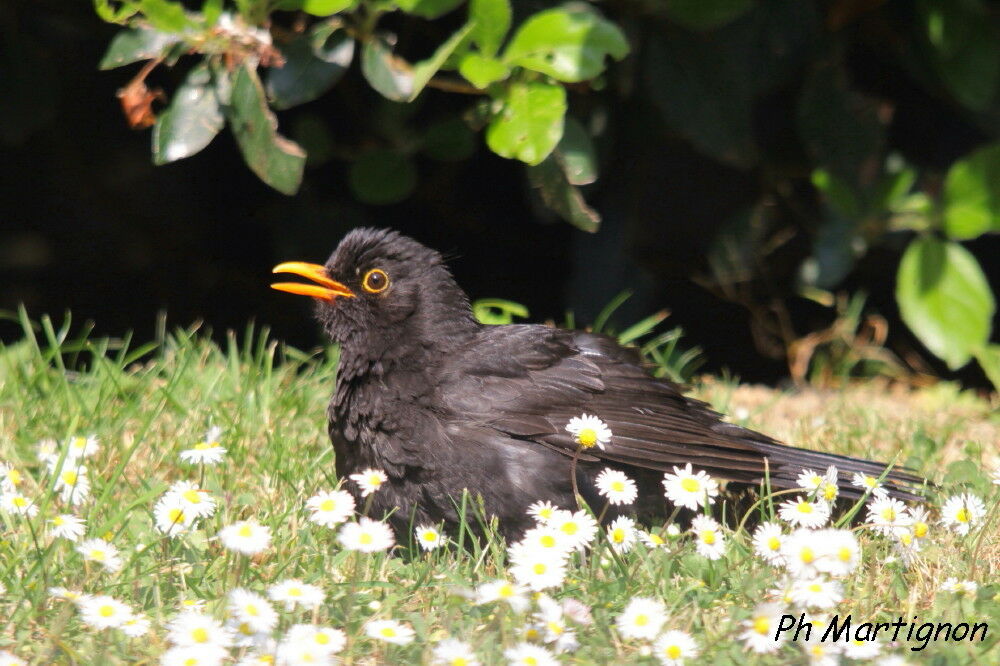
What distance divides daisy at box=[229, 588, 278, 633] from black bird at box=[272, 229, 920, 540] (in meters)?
0.93

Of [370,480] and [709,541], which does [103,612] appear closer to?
[370,480]

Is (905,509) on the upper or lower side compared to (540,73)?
lower

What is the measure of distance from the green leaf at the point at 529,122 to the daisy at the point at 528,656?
6.55 feet

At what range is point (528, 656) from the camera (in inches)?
94.1

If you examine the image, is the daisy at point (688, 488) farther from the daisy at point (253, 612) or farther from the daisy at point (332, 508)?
the daisy at point (253, 612)

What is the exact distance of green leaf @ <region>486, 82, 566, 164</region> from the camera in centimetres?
405

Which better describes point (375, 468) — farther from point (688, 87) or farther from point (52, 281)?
point (52, 281)

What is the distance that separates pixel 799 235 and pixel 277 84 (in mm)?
3233

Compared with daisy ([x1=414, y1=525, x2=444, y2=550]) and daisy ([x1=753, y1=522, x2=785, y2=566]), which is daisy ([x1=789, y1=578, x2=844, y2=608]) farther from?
daisy ([x1=414, y1=525, x2=444, y2=550])

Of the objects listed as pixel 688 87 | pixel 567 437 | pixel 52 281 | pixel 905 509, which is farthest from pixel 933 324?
pixel 52 281

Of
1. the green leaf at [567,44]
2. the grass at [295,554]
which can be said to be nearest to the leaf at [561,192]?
the green leaf at [567,44]

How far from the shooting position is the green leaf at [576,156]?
14.4 ft

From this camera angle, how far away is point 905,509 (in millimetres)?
3404

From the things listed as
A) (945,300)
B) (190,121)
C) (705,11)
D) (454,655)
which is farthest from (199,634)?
(945,300)
